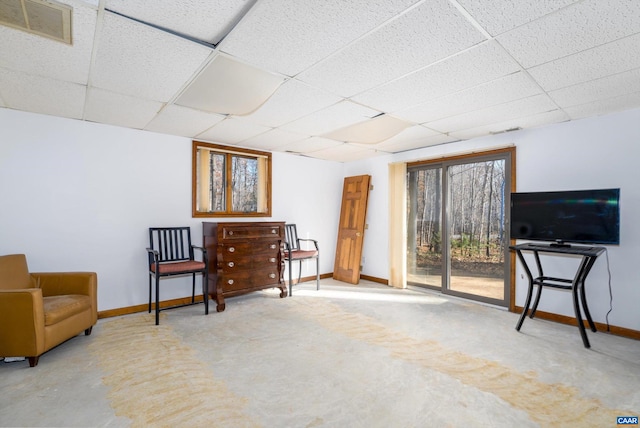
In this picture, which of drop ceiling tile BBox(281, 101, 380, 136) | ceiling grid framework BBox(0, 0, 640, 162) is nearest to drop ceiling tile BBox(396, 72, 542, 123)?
ceiling grid framework BBox(0, 0, 640, 162)

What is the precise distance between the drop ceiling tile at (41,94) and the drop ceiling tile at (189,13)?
140 cm

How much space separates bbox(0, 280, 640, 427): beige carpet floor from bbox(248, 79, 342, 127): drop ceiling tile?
2304mm

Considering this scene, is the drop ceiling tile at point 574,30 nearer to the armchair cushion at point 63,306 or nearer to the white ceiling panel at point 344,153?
the white ceiling panel at point 344,153

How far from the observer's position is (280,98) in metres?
2.78

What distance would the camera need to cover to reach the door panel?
551 centimetres

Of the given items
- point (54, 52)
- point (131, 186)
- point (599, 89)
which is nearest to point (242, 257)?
point (131, 186)

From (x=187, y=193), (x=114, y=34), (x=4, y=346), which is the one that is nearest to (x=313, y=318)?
(x=187, y=193)

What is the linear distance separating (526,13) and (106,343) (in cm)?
411

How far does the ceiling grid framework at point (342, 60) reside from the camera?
1623 mm

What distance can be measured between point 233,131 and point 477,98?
2760 millimetres

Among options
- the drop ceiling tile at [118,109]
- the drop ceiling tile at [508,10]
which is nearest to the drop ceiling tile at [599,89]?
the drop ceiling tile at [508,10]

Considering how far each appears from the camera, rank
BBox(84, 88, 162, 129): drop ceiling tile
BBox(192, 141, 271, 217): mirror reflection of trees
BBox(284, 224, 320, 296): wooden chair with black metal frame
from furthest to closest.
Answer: BBox(284, 224, 320, 296): wooden chair with black metal frame < BBox(192, 141, 271, 217): mirror reflection of trees < BBox(84, 88, 162, 129): drop ceiling tile

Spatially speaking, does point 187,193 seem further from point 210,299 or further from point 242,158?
point 210,299

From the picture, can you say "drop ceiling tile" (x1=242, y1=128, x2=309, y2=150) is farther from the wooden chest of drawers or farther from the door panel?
the door panel
